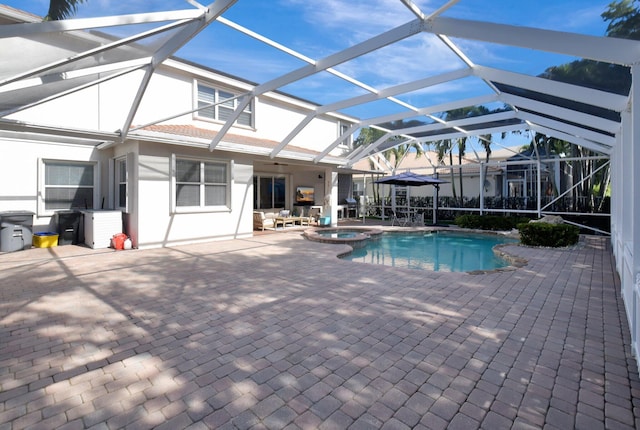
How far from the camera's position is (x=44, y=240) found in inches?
388

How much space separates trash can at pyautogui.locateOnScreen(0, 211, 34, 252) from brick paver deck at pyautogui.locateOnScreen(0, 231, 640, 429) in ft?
11.9

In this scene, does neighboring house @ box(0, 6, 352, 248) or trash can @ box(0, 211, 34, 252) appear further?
neighboring house @ box(0, 6, 352, 248)

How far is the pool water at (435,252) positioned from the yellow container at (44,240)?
29.1 feet

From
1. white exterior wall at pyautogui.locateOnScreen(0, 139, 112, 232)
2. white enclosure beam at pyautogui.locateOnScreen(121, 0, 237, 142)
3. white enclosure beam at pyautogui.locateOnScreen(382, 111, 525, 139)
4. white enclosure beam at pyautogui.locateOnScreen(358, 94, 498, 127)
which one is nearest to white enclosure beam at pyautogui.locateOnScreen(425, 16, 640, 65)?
white enclosure beam at pyautogui.locateOnScreen(121, 0, 237, 142)

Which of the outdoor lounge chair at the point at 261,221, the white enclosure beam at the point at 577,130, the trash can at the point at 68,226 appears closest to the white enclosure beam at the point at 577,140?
the white enclosure beam at the point at 577,130

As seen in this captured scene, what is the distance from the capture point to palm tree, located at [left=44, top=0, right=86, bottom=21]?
3.95 meters

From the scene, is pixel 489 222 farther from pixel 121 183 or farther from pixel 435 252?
pixel 121 183

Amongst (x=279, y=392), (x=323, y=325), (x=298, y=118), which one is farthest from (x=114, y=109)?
(x=279, y=392)

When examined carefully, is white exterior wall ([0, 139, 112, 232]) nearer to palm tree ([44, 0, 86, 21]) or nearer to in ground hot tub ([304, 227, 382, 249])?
palm tree ([44, 0, 86, 21])

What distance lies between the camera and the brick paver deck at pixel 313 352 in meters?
2.56

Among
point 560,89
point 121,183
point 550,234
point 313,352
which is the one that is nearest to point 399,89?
point 560,89

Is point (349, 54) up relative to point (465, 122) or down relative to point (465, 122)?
up

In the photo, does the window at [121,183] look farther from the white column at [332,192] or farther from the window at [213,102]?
the white column at [332,192]

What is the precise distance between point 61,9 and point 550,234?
1277 centimetres
